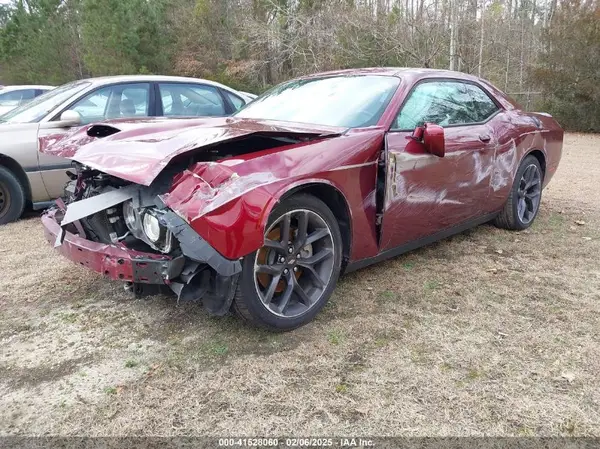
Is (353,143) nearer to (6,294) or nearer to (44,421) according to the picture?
(44,421)

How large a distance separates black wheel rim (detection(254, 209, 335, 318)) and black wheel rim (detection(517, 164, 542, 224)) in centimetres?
269

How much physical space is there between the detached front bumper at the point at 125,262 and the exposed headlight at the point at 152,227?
0.30 ft

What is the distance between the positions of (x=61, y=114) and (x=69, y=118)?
0.87ft

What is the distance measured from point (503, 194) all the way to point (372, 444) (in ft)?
10.3

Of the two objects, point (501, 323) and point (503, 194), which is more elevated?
point (503, 194)

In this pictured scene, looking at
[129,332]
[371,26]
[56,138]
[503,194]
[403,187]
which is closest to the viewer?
[129,332]

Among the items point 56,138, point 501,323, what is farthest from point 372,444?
point 56,138

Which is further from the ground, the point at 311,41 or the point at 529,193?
the point at 311,41

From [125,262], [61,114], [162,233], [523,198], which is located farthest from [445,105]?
[61,114]

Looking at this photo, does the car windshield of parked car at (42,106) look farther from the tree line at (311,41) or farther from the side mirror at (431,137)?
the tree line at (311,41)

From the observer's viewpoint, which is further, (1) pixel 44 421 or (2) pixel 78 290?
(2) pixel 78 290

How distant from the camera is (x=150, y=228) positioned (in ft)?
8.48

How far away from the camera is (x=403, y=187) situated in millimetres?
3275

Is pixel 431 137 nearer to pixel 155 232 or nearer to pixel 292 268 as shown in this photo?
pixel 292 268
